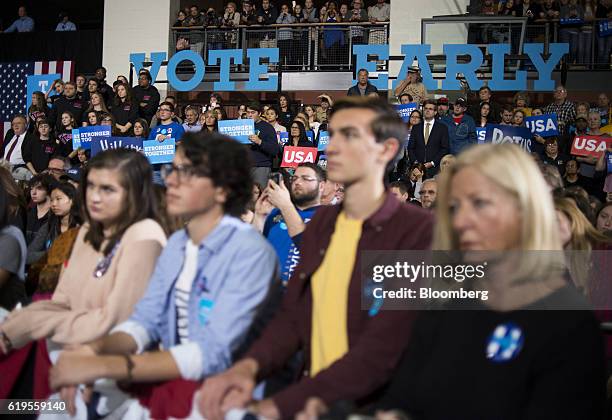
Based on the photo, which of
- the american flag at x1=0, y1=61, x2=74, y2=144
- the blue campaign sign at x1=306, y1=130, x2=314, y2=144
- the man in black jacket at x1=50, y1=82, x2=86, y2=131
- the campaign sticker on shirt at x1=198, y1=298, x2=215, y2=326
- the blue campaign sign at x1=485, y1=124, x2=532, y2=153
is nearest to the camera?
the campaign sticker on shirt at x1=198, y1=298, x2=215, y2=326

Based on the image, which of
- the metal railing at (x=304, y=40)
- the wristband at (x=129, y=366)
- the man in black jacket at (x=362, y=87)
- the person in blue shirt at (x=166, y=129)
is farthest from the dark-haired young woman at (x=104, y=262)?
the metal railing at (x=304, y=40)

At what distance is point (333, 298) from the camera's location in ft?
8.16

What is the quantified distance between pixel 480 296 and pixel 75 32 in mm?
16839

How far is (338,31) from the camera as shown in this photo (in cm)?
1528

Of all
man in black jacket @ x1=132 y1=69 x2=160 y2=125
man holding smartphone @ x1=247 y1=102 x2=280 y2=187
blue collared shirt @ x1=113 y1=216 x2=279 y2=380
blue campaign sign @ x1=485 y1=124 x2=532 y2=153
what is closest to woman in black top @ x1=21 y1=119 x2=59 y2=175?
man in black jacket @ x1=132 y1=69 x2=160 y2=125

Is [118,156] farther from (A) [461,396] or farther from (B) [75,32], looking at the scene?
(B) [75,32]

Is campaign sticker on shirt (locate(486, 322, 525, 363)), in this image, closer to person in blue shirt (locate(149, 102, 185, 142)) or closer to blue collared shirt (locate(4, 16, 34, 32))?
person in blue shirt (locate(149, 102, 185, 142))

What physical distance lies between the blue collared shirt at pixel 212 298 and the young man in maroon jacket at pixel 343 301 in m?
0.11

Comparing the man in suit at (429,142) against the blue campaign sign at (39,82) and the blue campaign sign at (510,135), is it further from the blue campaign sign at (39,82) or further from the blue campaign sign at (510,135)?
the blue campaign sign at (39,82)

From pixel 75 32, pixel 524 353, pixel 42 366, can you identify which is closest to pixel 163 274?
pixel 42 366

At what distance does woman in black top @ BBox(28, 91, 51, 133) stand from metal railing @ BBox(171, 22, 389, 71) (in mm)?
4032

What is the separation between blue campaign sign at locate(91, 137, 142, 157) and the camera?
9.78 meters

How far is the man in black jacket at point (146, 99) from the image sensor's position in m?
12.6

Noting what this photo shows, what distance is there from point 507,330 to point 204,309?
1.11m
